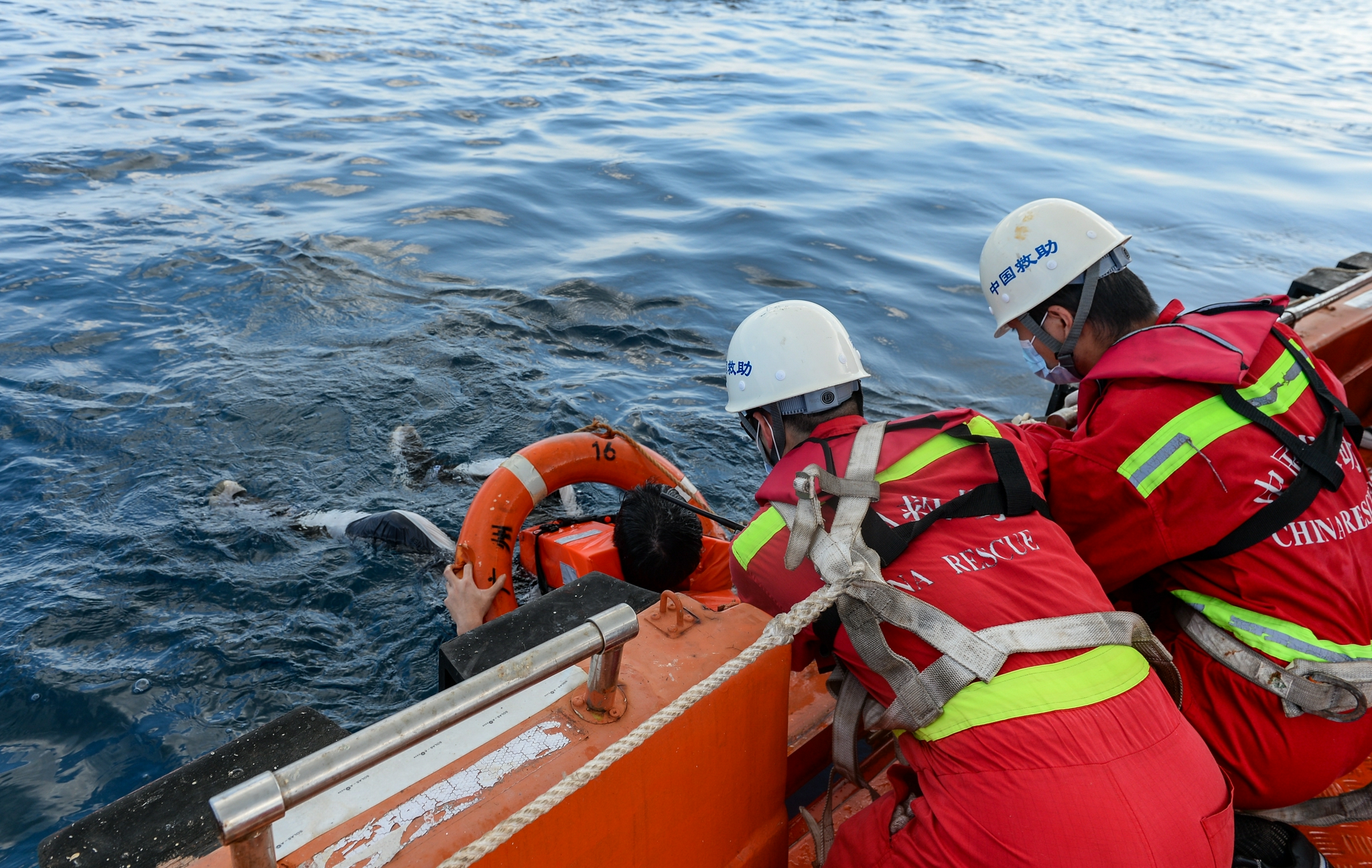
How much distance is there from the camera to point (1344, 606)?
6.69ft

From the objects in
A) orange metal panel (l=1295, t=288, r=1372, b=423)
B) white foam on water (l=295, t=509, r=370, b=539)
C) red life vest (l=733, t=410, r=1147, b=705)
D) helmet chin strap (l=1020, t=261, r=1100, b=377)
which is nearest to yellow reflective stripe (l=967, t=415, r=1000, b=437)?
red life vest (l=733, t=410, r=1147, b=705)

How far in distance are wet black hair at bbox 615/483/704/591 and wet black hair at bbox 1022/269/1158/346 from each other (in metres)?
1.45

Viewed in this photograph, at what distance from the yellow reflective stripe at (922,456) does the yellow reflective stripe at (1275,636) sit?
806mm

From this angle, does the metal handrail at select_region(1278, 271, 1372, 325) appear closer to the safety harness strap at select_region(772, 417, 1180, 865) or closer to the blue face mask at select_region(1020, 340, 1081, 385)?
the blue face mask at select_region(1020, 340, 1081, 385)

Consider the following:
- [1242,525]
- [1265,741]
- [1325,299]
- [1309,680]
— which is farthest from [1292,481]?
A: [1325,299]

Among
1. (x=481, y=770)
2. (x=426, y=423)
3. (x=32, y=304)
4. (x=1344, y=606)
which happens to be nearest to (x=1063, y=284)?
(x=1344, y=606)

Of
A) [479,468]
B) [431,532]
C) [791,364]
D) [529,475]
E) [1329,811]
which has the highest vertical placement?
[791,364]

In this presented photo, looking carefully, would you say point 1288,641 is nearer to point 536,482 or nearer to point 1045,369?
point 1045,369

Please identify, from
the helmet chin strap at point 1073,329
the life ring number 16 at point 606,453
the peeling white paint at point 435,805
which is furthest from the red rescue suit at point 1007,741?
the life ring number 16 at point 606,453

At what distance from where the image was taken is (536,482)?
358 centimetres

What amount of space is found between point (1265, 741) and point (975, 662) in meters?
0.99

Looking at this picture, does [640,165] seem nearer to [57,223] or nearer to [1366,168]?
[57,223]

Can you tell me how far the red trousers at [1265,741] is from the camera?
81.7 inches

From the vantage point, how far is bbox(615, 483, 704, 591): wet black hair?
10.2 ft
